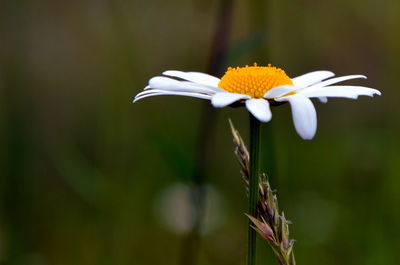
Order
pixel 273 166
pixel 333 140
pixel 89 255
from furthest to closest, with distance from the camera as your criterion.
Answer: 1. pixel 333 140
2. pixel 89 255
3. pixel 273 166

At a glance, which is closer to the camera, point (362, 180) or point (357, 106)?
point (362, 180)

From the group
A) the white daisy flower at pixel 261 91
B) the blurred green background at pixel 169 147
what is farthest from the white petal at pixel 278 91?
the blurred green background at pixel 169 147

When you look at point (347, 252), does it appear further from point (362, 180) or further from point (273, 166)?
point (273, 166)

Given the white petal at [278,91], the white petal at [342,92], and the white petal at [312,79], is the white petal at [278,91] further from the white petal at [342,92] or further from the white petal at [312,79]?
the white petal at [312,79]

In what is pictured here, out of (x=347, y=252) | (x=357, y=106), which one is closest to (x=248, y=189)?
(x=347, y=252)

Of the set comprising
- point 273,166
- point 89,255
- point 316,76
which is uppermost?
point 316,76

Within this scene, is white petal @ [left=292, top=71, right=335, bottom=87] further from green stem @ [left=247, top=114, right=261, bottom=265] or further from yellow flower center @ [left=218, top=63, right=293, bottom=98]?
green stem @ [left=247, top=114, right=261, bottom=265]

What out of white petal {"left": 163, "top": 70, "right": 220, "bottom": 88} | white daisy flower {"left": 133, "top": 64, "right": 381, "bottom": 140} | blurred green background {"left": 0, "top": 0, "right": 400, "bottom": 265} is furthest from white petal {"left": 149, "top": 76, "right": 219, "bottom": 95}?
blurred green background {"left": 0, "top": 0, "right": 400, "bottom": 265}

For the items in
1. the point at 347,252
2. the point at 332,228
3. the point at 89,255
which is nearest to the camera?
the point at 347,252
